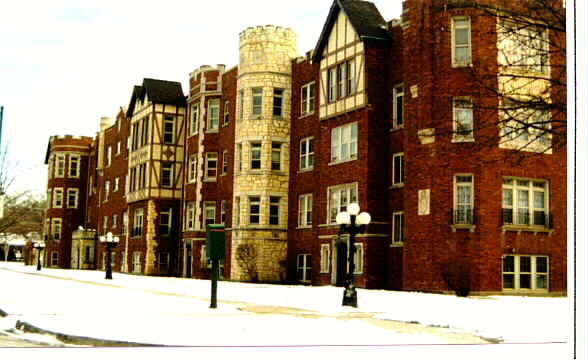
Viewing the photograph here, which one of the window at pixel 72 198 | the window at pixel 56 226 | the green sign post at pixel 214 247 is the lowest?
the green sign post at pixel 214 247

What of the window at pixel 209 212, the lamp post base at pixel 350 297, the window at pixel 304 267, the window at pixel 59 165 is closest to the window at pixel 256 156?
the window at pixel 209 212

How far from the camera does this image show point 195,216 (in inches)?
1283

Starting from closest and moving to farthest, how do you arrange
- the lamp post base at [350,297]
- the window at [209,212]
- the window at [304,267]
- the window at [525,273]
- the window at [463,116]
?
the lamp post base at [350,297] < the window at [463,116] < the window at [525,273] < the window at [304,267] < the window at [209,212]

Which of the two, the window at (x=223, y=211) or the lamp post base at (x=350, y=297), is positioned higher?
the window at (x=223, y=211)

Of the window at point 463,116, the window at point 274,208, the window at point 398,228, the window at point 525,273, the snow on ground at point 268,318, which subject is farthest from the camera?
the window at point 274,208

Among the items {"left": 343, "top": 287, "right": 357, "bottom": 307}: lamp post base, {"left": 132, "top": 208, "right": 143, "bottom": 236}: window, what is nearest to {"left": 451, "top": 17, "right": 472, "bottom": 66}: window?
{"left": 343, "top": 287, "right": 357, "bottom": 307}: lamp post base

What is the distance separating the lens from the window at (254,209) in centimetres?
2880

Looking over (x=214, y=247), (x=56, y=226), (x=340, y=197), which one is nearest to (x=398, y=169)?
(x=340, y=197)

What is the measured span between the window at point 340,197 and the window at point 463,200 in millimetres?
3755

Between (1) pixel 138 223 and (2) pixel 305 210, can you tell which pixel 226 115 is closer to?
(2) pixel 305 210

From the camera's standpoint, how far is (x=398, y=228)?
2364 centimetres

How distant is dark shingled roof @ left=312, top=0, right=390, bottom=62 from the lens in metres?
24.1

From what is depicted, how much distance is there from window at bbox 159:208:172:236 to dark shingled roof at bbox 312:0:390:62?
41.5 feet

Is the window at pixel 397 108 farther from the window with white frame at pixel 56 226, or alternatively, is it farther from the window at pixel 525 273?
the window with white frame at pixel 56 226
